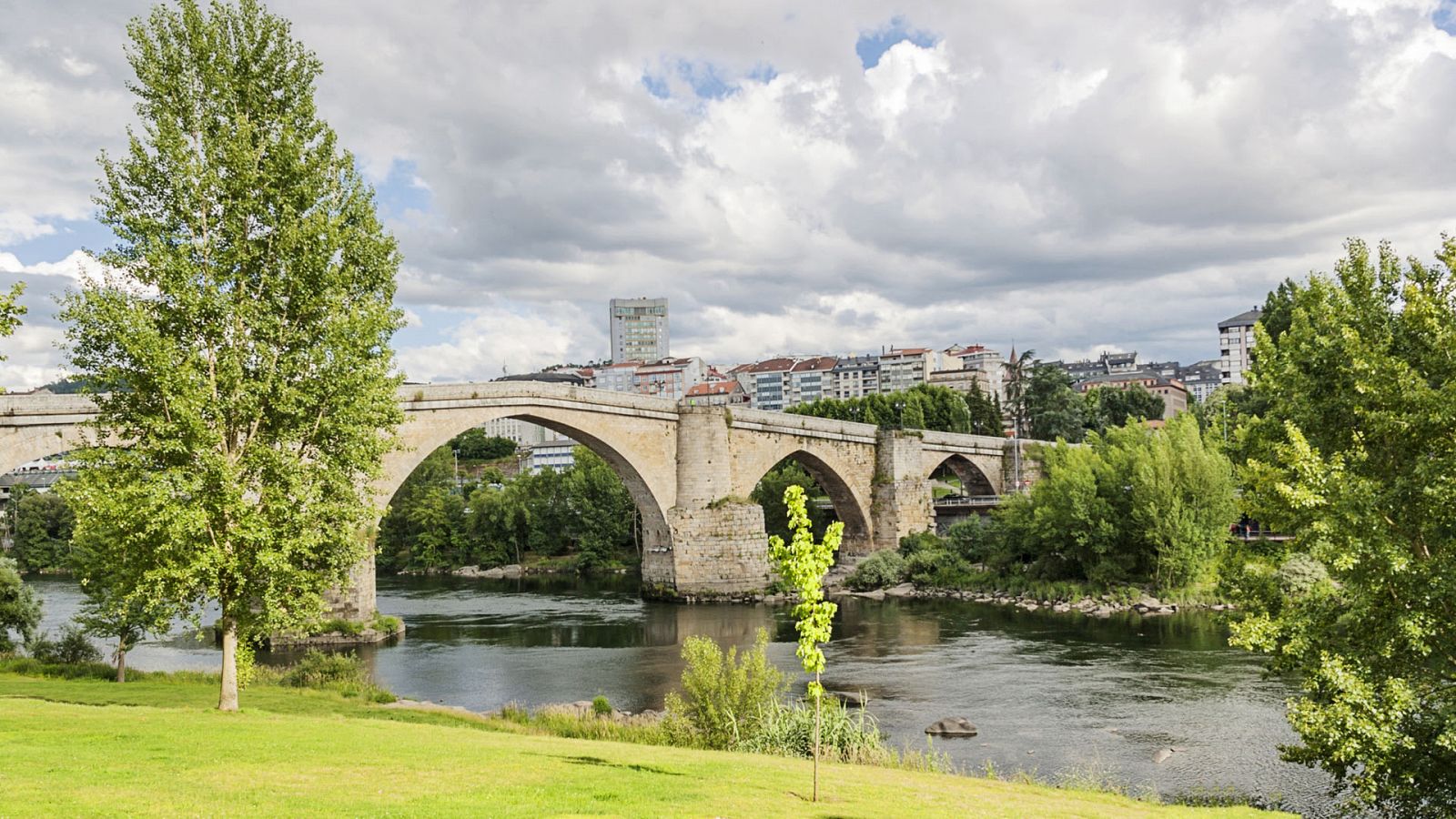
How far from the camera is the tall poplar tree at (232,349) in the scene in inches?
534

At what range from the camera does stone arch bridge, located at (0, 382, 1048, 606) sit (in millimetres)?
31359

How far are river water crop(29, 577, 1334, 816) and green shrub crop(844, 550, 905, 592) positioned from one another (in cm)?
404

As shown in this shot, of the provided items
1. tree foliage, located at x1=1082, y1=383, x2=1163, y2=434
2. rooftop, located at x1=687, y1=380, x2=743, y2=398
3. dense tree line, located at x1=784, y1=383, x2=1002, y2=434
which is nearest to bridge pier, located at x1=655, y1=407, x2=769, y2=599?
dense tree line, located at x1=784, y1=383, x2=1002, y2=434

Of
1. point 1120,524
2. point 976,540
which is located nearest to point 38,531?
point 976,540

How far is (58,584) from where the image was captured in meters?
48.7

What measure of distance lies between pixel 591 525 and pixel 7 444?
1358 inches

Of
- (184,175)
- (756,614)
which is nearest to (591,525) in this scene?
(756,614)

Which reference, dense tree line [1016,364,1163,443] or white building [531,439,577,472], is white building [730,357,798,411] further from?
dense tree line [1016,364,1163,443]

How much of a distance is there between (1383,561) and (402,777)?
410 inches

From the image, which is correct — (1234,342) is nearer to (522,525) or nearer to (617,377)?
(617,377)

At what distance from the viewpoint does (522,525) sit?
60.7 metres

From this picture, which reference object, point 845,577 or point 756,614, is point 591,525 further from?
point 756,614

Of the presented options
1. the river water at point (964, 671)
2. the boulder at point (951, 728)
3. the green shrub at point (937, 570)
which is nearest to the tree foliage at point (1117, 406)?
the green shrub at point (937, 570)

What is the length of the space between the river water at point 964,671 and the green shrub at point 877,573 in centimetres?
404
